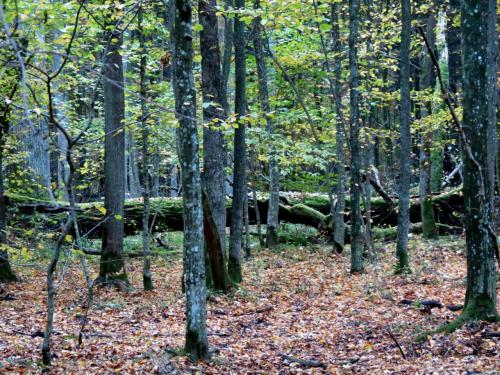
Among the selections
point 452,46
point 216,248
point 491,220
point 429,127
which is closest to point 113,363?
point 216,248

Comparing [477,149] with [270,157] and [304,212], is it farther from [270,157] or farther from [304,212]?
[304,212]

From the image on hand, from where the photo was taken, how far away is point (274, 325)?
995cm

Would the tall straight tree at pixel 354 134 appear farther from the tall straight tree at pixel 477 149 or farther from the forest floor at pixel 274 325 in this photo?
the tall straight tree at pixel 477 149

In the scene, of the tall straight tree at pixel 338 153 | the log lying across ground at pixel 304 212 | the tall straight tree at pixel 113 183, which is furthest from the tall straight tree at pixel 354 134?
the tall straight tree at pixel 113 183

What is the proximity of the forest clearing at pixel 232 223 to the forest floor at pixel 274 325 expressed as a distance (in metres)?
0.05

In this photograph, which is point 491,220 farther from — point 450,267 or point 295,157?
point 295,157

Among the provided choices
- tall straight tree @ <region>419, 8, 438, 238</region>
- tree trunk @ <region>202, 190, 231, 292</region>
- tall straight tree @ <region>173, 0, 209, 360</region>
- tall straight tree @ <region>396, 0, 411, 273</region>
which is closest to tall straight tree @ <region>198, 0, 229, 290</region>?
tree trunk @ <region>202, 190, 231, 292</region>

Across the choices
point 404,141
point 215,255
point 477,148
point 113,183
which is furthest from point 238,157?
point 477,148

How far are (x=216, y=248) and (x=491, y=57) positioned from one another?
6.60 meters

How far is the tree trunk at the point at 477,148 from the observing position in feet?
24.0

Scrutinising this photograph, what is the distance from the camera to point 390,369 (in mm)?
7082

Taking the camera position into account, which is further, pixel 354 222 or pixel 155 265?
pixel 155 265

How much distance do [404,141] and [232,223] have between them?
473cm

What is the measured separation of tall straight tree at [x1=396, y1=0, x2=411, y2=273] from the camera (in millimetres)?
12922
